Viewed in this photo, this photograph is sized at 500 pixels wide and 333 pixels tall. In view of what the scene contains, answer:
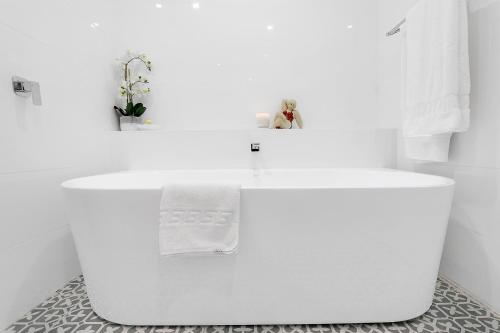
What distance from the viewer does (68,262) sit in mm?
1493

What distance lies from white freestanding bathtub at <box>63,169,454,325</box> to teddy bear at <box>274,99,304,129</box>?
107 cm

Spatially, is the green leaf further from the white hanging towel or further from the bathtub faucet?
the white hanging towel

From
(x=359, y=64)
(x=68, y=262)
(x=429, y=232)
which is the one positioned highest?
(x=359, y=64)

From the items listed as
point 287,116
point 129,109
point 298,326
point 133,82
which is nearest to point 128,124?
point 129,109

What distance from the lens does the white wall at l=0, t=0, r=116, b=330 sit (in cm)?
114

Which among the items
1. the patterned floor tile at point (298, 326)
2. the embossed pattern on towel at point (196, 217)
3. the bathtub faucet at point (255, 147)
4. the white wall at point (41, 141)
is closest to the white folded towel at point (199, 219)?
the embossed pattern on towel at point (196, 217)

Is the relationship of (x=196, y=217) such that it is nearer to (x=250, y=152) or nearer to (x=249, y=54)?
(x=250, y=152)

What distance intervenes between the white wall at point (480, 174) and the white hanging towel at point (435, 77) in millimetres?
87

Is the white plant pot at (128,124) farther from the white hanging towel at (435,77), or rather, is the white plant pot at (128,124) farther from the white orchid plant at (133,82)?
the white hanging towel at (435,77)

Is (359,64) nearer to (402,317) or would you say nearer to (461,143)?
(461,143)

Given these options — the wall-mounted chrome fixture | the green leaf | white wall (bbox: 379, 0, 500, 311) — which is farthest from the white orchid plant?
white wall (bbox: 379, 0, 500, 311)

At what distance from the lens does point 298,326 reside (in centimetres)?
108

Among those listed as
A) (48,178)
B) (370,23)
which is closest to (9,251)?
(48,178)

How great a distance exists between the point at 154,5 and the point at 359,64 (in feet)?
5.77
